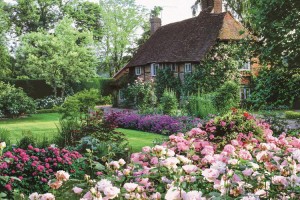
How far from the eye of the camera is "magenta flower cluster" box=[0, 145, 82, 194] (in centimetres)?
720

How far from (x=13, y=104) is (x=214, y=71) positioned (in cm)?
1257

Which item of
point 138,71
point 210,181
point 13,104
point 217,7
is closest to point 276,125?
point 210,181

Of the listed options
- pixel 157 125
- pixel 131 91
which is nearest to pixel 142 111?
pixel 157 125

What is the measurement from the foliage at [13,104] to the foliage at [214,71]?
33.1 feet

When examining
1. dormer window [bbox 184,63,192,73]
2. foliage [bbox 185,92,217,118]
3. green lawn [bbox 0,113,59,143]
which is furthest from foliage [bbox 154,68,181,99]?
green lawn [bbox 0,113,59,143]

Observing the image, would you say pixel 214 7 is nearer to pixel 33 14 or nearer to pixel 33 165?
pixel 33 14

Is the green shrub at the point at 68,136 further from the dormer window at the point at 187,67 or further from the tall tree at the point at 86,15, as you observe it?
the tall tree at the point at 86,15

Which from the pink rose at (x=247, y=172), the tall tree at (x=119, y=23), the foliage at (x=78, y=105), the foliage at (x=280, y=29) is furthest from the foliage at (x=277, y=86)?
the tall tree at (x=119, y=23)

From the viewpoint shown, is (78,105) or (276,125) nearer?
(276,125)

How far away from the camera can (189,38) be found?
101 ft

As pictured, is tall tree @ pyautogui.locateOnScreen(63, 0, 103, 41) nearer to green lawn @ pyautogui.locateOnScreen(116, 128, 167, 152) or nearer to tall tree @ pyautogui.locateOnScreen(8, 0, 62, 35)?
tall tree @ pyautogui.locateOnScreen(8, 0, 62, 35)

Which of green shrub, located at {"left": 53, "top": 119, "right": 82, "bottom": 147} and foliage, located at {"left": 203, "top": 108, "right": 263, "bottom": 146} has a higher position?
foliage, located at {"left": 203, "top": 108, "right": 263, "bottom": 146}

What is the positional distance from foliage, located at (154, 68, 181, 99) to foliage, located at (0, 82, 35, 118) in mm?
9389

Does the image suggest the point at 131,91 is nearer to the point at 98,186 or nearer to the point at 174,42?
the point at 174,42
